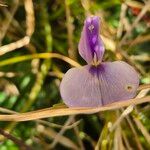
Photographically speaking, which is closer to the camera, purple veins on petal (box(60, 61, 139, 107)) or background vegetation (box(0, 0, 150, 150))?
purple veins on petal (box(60, 61, 139, 107))

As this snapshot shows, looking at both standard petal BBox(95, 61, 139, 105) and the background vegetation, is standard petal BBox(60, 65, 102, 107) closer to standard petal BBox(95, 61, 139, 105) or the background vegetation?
standard petal BBox(95, 61, 139, 105)

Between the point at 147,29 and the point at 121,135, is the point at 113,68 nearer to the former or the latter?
the point at 121,135

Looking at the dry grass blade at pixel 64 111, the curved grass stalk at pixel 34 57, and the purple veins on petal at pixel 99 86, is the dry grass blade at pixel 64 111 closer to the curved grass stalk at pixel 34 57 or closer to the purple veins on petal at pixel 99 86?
the purple veins on petal at pixel 99 86

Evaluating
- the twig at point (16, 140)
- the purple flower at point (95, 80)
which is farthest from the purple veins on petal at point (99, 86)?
the twig at point (16, 140)

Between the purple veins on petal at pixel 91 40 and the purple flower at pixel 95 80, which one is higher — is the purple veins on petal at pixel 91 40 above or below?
above

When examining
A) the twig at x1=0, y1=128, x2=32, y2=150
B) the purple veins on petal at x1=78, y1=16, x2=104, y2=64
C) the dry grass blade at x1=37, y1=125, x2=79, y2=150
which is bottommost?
the dry grass blade at x1=37, y1=125, x2=79, y2=150

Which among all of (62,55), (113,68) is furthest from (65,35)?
(113,68)

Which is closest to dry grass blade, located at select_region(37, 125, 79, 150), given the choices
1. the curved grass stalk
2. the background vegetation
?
the background vegetation

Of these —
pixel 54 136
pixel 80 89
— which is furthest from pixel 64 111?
pixel 54 136
